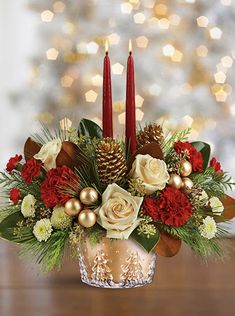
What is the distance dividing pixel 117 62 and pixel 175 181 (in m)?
0.96

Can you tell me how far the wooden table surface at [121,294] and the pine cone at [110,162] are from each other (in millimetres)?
178

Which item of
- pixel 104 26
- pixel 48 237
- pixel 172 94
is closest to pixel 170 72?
pixel 172 94

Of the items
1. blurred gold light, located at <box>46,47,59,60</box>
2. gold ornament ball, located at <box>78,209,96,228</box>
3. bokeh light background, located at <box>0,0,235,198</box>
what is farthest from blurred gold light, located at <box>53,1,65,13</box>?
gold ornament ball, located at <box>78,209,96,228</box>

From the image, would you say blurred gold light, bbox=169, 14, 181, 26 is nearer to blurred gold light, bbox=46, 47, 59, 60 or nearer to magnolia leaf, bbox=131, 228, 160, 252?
blurred gold light, bbox=46, 47, 59, 60

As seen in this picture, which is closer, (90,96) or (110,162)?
(110,162)

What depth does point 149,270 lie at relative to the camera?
1.05 meters

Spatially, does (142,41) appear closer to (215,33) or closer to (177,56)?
(177,56)

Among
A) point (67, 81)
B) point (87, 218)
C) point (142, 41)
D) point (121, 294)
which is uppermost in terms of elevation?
point (142, 41)

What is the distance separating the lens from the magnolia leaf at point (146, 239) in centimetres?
96

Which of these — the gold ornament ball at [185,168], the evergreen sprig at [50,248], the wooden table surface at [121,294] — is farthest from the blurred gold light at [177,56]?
the evergreen sprig at [50,248]

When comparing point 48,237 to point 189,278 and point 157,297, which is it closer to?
point 157,297

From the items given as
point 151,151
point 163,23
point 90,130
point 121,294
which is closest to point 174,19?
point 163,23

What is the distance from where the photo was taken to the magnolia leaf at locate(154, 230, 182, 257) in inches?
39.0

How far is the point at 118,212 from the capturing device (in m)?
0.95
